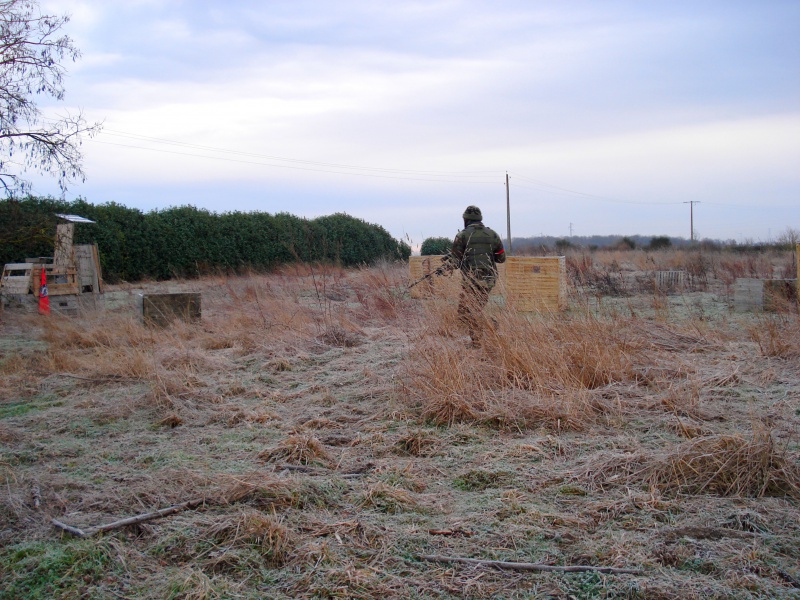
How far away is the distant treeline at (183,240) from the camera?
19750 millimetres

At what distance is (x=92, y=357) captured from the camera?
7918 millimetres

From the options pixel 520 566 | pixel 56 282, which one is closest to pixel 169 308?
pixel 56 282

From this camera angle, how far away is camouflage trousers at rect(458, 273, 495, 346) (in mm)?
6369

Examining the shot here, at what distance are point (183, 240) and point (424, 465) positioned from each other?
66.6ft

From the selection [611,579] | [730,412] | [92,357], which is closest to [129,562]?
[611,579]

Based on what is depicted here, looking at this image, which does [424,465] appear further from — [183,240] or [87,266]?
[183,240]

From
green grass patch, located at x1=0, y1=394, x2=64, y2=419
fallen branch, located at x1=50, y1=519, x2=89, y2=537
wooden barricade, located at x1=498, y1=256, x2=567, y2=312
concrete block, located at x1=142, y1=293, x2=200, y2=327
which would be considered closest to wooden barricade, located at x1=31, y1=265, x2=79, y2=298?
concrete block, located at x1=142, y1=293, x2=200, y2=327

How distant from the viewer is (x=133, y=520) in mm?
3197

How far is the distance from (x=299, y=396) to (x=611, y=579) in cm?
380

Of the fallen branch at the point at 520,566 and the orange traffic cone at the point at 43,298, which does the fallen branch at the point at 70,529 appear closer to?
the fallen branch at the point at 520,566

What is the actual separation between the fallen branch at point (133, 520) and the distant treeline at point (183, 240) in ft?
42.8

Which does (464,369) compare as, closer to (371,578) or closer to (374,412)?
(374,412)

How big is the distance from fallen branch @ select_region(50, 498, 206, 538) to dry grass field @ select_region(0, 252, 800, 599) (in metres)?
0.02

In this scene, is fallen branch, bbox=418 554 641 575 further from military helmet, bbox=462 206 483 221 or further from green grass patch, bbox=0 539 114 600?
military helmet, bbox=462 206 483 221
